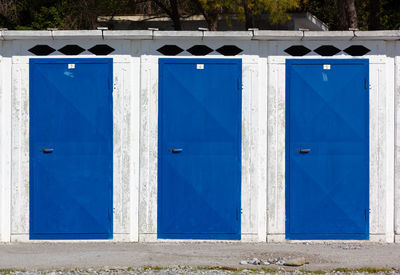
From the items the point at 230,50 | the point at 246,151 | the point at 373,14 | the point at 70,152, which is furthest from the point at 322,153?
the point at 373,14

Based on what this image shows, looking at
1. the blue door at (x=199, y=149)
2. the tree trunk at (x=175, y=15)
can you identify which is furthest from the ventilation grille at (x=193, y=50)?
the tree trunk at (x=175, y=15)

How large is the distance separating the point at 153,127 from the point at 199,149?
622 millimetres

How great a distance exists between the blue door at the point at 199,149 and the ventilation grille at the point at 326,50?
2.28 feet

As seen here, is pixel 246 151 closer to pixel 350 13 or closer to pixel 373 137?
pixel 373 137

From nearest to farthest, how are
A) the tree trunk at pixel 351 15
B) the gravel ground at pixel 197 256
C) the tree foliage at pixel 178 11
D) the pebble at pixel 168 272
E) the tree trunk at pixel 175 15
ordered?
the pebble at pixel 168 272
the gravel ground at pixel 197 256
the tree trunk at pixel 351 15
the tree foliage at pixel 178 11
the tree trunk at pixel 175 15

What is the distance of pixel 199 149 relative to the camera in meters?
8.29

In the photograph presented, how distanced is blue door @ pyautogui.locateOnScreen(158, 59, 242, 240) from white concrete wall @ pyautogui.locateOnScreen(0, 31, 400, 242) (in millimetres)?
107

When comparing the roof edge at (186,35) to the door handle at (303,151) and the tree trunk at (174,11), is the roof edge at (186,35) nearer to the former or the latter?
the door handle at (303,151)

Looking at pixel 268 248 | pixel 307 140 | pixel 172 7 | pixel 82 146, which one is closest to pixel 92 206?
pixel 82 146

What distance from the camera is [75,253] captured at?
24.8ft

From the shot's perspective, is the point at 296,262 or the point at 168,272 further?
Result: the point at 296,262

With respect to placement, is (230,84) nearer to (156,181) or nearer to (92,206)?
(156,181)

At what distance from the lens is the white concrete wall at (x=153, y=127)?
827cm

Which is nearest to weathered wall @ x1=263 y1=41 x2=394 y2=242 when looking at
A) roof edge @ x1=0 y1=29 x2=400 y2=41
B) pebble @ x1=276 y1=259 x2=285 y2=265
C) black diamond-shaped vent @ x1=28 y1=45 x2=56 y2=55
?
roof edge @ x1=0 y1=29 x2=400 y2=41
